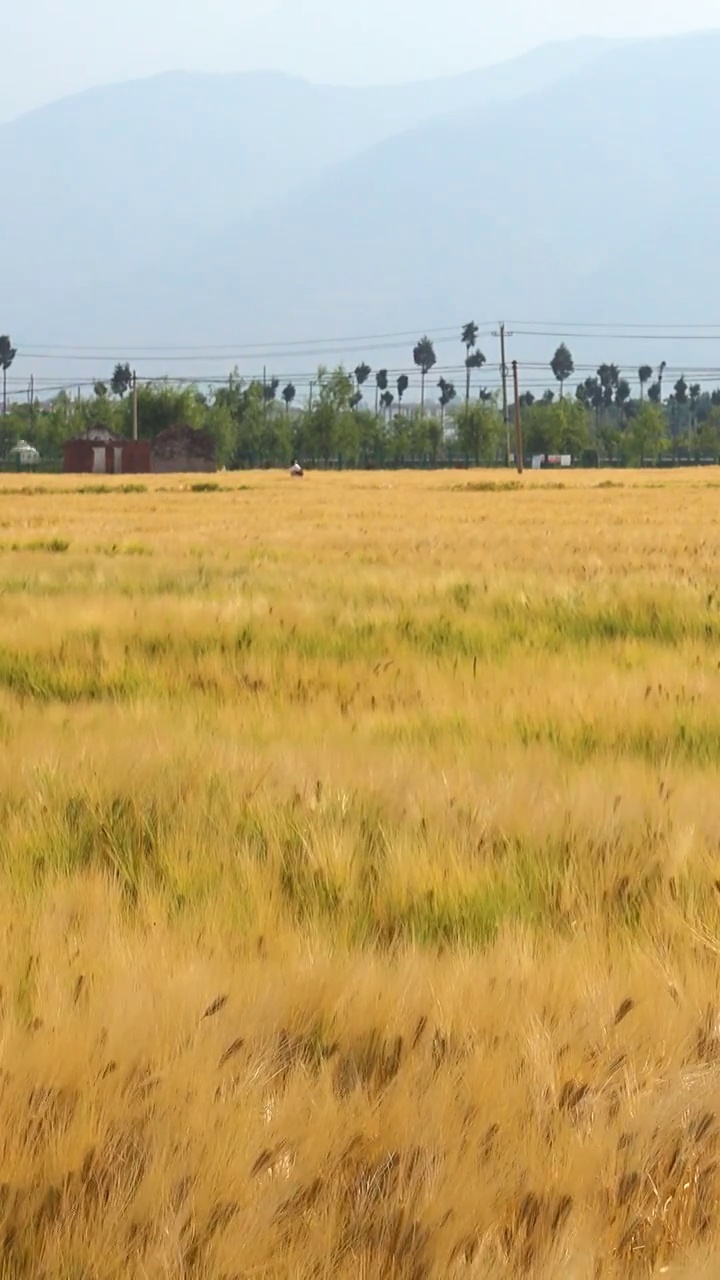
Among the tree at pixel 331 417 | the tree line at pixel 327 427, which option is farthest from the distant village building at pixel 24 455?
the tree at pixel 331 417

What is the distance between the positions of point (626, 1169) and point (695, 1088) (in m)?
0.29

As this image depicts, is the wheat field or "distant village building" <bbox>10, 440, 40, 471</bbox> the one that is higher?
"distant village building" <bbox>10, 440, 40, 471</bbox>

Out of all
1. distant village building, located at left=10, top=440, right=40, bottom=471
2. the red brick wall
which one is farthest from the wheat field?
distant village building, located at left=10, top=440, right=40, bottom=471

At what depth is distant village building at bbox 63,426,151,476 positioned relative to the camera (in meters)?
103

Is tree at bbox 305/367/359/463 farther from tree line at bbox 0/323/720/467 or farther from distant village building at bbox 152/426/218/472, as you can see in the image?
distant village building at bbox 152/426/218/472

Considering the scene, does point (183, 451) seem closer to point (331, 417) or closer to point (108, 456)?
point (108, 456)

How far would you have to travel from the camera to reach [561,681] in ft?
21.5

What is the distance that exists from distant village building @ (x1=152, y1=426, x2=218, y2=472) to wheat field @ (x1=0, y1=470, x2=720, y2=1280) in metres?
104

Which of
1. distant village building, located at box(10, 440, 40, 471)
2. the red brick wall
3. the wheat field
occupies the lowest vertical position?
the wheat field

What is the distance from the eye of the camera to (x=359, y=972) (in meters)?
2.57

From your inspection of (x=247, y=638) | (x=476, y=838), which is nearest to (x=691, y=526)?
(x=247, y=638)

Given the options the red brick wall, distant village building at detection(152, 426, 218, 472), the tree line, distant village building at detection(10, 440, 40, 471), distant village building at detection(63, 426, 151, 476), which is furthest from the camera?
distant village building at detection(10, 440, 40, 471)

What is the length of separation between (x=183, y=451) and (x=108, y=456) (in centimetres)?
632

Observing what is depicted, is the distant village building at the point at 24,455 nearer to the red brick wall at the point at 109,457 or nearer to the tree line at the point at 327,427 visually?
the tree line at the point at 327,427
